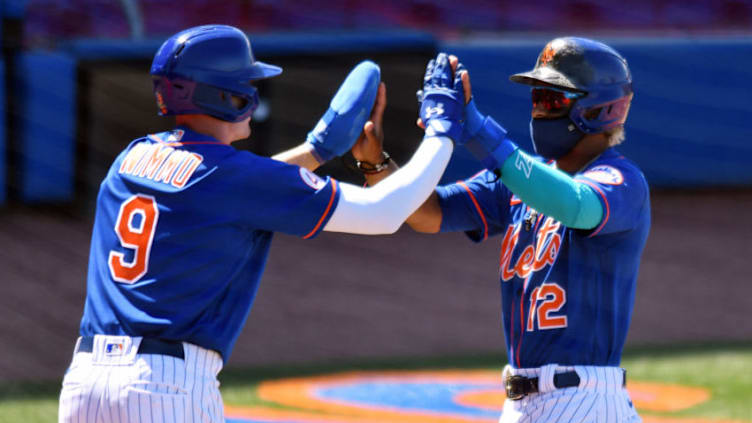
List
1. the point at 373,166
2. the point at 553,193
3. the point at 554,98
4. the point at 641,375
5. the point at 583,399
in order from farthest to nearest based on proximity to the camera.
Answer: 1. the point at 641,375
2. the point at 373,166
3. the point at 554,98
4. the point at 583,399
5. the point at 553,193

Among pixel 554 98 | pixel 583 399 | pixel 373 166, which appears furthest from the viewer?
pixel 373 166

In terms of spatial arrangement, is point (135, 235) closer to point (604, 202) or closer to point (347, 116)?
point (347, 116)

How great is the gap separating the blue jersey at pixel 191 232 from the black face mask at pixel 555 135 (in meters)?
0.77

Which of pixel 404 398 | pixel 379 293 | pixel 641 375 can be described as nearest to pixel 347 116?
pixel 404 398

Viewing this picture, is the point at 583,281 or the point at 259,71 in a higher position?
the point at 259,71

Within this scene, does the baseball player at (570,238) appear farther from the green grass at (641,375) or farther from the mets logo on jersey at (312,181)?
the green grass at (641,375)

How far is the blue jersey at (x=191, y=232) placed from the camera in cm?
283

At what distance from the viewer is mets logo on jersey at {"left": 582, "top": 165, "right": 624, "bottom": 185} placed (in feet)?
10.2

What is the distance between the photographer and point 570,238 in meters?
3.18

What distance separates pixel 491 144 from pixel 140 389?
47.2 inches

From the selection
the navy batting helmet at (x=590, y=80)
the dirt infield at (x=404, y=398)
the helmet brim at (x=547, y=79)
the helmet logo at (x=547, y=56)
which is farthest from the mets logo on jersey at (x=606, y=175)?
the dirt infield at (x=404, y=398)

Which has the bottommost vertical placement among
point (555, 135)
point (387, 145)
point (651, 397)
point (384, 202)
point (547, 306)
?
point (387, 145)

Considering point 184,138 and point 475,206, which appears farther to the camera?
point 475,206

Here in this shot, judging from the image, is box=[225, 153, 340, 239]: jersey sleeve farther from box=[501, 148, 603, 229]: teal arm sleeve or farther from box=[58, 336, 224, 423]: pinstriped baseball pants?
box=[501, 148, 603, 229]: teal arm sleeve
